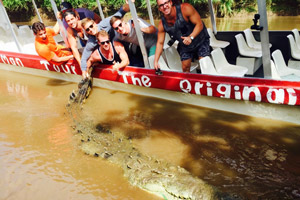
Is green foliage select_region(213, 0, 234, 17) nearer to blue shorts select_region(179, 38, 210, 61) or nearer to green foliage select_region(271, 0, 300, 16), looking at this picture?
green foliage select_region(271, 0, 300, 16)

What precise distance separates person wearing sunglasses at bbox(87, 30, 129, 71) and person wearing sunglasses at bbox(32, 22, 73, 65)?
0.91m

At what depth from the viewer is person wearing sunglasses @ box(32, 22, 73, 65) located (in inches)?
204

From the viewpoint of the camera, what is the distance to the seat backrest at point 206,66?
4.09 m

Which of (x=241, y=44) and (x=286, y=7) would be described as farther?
(x=286, y=7)

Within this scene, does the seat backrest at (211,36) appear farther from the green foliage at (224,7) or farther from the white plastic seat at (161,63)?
the green foliage at (224,7)

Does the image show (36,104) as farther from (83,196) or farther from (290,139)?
(290,139)

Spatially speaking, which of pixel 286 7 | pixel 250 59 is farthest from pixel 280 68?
pixel 286 7

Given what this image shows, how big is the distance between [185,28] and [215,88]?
1.04 m

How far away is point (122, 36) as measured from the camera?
4543 millimetres

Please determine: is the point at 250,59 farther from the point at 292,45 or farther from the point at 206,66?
the point at 206,66

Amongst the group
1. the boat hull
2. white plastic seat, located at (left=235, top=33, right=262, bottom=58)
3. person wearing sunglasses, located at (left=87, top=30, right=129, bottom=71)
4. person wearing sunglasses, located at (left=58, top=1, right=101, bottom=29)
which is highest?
person wearing sunglasses, located at (left=58, top=1, right=101, bottom=29)

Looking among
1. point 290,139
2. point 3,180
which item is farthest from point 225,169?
point 3,180

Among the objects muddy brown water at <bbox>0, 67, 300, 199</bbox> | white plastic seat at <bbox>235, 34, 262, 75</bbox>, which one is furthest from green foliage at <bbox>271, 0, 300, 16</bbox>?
muddy brown water at <bbox>0, 67, 300, 199</bbox>

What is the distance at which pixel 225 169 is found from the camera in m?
3.13
